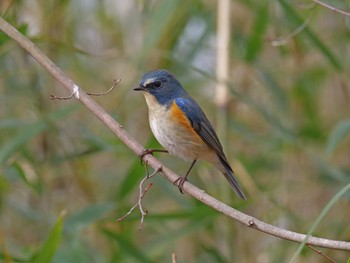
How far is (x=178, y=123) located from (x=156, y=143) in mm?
221

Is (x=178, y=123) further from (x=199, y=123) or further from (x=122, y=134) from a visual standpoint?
(x=122, y=134)

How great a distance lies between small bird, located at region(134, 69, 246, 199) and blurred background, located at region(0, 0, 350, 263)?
150mm

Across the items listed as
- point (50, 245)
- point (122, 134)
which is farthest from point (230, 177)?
point (122, 134)

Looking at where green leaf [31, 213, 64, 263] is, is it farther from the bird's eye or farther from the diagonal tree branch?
the bird's eye

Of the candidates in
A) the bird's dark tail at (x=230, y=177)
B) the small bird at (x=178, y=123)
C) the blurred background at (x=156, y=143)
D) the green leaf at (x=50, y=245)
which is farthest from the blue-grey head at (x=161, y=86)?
the green leaf at (x=50, y=245)

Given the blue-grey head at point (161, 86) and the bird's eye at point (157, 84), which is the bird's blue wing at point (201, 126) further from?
the bird's eye at point (157, 84)

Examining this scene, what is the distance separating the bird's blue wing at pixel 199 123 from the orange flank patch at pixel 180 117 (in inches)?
0.7

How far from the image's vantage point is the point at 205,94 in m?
6.07

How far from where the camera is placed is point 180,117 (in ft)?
13.8

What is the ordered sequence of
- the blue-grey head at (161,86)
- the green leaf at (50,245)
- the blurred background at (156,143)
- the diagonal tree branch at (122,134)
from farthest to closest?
the blurred background at (156,143), the blue-grey head at (161,86), the green leaf at (50,245), the diagonal tree branch at (122,134)

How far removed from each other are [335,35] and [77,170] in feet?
6.67

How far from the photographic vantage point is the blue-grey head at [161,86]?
4.06m

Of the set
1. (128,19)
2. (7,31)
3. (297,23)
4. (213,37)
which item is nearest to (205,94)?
(213,37)

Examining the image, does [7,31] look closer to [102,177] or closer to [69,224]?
[69,224]
